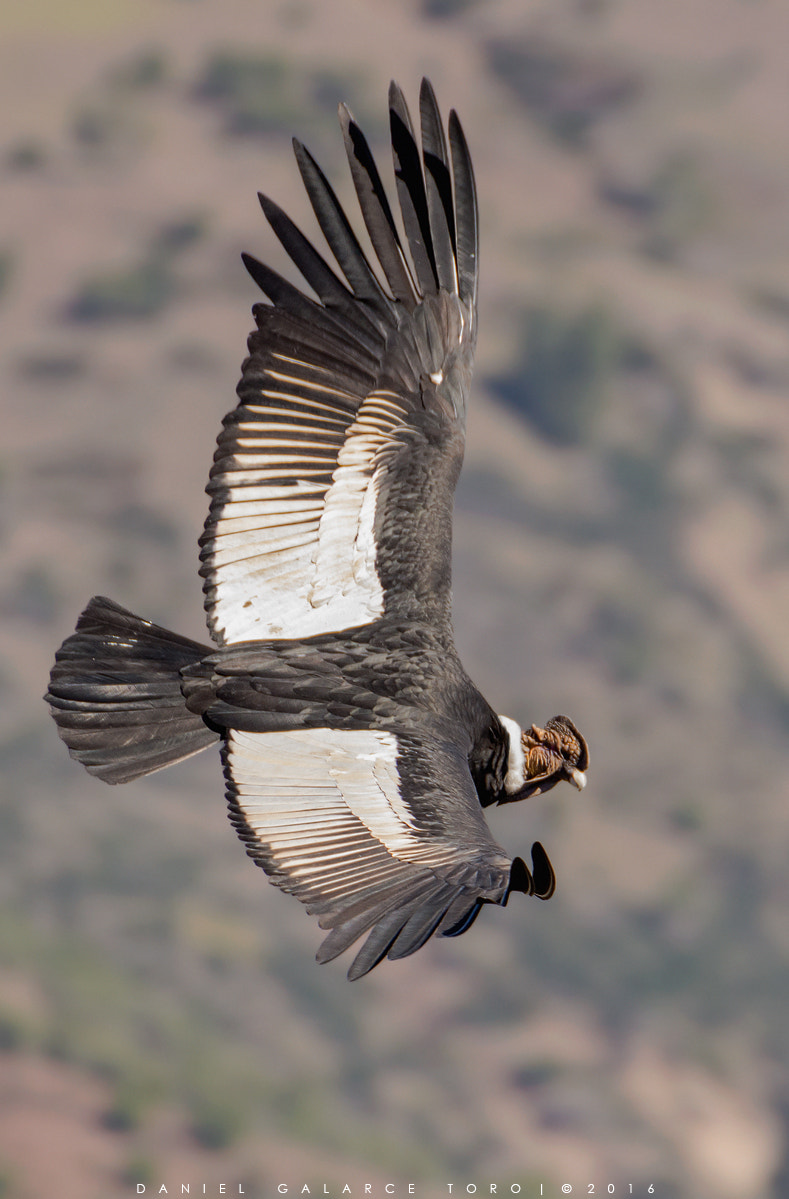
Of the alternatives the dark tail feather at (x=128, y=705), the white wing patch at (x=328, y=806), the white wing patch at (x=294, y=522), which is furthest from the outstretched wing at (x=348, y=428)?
the white wing patch at (x=328, y=806)

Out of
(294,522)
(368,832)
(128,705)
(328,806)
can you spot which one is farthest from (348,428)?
(368,832)

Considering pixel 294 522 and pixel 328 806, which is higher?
pixel 294 522

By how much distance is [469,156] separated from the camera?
245 inches

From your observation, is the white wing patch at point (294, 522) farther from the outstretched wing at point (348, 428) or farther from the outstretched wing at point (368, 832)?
the outstretched wing at point (368, 832)

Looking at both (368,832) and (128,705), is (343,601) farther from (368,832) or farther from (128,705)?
(368,832)

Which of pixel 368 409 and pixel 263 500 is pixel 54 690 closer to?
pixel 263 500

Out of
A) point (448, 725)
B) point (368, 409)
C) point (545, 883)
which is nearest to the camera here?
point (545, 883)

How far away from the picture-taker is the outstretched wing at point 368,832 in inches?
163

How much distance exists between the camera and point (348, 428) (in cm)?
626

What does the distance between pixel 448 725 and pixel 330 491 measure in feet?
4.06

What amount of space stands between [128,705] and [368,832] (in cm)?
153

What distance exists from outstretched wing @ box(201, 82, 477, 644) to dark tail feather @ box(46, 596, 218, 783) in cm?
30

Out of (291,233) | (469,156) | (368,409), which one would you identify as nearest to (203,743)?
(368,409)

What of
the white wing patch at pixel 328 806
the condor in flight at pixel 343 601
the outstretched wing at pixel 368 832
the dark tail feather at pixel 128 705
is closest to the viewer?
the outstretched wing at pixel 368 832
